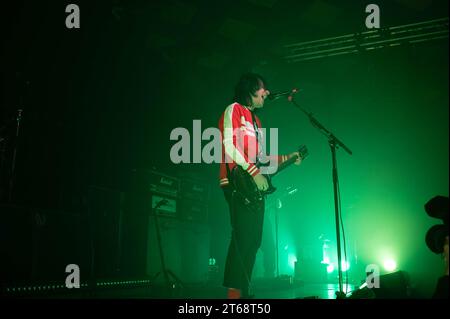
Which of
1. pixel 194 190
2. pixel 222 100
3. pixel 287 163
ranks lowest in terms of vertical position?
pixel 287 163

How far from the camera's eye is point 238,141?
2.71 metres

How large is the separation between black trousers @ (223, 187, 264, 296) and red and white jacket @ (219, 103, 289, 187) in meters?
0.18

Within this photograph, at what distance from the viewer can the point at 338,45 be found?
550 centimetres

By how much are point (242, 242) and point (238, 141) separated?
685mm

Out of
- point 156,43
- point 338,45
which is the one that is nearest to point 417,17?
point 338,45

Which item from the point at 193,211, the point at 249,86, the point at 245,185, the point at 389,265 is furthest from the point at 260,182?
the point at 389,265

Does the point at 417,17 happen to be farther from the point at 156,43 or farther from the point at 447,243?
the point at 447,243

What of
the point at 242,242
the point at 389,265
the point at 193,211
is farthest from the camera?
the point at 389,265

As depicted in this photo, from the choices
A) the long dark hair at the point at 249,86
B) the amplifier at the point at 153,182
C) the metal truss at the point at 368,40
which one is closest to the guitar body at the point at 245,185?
the long dark hair at the point at 249,86

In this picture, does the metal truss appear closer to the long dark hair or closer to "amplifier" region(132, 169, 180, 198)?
"amplifier" region(132, 169, 180, 198)

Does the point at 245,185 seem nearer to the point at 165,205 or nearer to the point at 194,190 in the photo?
the point at 165,205

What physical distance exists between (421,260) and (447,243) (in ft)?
10.9

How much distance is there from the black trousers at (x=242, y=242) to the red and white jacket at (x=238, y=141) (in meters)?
0.18

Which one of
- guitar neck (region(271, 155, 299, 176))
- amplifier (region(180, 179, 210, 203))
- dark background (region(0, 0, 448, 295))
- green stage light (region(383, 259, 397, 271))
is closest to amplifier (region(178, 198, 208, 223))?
amplifier (region(180, 179, 210, 203))
